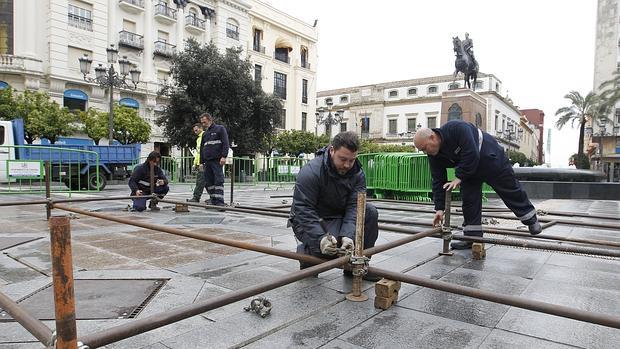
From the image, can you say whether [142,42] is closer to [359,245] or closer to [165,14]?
[165,14]

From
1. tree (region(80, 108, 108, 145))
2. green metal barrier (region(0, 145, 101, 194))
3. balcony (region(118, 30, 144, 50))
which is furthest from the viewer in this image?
balcony (region(118, 30, 144, 50))

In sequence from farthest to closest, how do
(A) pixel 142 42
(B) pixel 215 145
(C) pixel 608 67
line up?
(C) pixel 608 67 → (A) pixel 142 42 → (B) pixel 215 145

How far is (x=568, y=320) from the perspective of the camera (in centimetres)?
237

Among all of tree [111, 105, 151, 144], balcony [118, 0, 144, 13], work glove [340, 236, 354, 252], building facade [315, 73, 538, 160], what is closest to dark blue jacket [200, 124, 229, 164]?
work glove [340, 236, 354, 252]

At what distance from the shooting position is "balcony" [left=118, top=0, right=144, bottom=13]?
90.5 ft

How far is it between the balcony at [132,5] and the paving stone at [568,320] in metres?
30.9

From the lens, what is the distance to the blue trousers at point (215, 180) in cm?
726

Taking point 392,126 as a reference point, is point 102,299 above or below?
below

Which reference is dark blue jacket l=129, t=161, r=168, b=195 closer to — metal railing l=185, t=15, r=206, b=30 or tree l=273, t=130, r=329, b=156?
tree l=273, t=130, r=329, b=156

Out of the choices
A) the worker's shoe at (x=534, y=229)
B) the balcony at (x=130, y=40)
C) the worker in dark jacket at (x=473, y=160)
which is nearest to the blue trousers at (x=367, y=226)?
the worker in dark jacket at (x=473, y=160)

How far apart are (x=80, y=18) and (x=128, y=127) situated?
946cm

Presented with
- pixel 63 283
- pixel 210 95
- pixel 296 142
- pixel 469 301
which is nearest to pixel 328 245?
pixel 469 301

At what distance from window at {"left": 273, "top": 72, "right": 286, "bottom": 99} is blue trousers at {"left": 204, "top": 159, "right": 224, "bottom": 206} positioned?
31.8 metres

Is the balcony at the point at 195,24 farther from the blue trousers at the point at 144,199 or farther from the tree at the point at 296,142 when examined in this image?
the blue trousers at the point at 144,199
